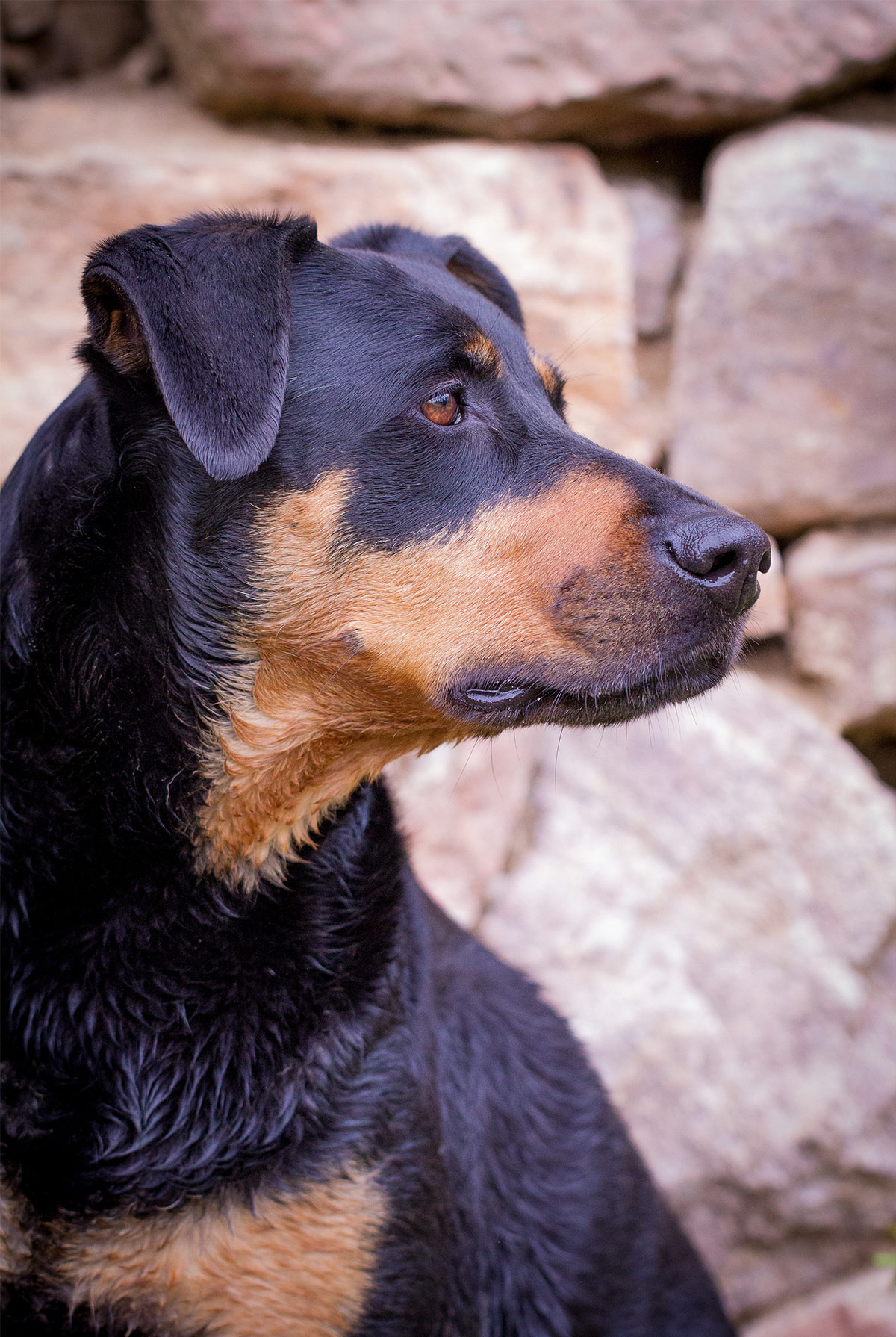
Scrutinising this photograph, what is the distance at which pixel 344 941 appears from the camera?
96.5 inches

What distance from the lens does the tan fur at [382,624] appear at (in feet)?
7.34

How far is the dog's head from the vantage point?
2141 mm

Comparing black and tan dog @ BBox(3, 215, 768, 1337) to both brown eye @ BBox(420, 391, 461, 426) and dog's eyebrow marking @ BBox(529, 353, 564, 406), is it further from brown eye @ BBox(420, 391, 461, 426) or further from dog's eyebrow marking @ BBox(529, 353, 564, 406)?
dog's eyebrow marking @ BBox(529, 353, 564, 406)

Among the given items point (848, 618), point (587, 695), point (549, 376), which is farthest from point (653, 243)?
point (587, 695)

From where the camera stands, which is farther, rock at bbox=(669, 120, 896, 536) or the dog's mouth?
rock at bbox=(669, 120, 896, 536)

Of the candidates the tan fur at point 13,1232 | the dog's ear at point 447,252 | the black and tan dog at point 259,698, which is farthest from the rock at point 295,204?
the tan fur at point 13,1232

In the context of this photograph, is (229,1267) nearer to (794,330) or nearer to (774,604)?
(774,604)

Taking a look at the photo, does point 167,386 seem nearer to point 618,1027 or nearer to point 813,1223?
point 618,1027

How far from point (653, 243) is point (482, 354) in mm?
3037

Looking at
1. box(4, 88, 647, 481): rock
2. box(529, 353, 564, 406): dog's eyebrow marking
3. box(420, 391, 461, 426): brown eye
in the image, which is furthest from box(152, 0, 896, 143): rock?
box(420, 391, 461, 426): brown eye

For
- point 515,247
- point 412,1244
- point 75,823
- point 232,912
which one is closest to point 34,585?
point 75,823

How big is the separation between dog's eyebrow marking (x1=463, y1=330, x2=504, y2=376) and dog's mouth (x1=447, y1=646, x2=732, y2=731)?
2.18 ft

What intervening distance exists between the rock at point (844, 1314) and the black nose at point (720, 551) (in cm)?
273

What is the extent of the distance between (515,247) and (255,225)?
268 cm
